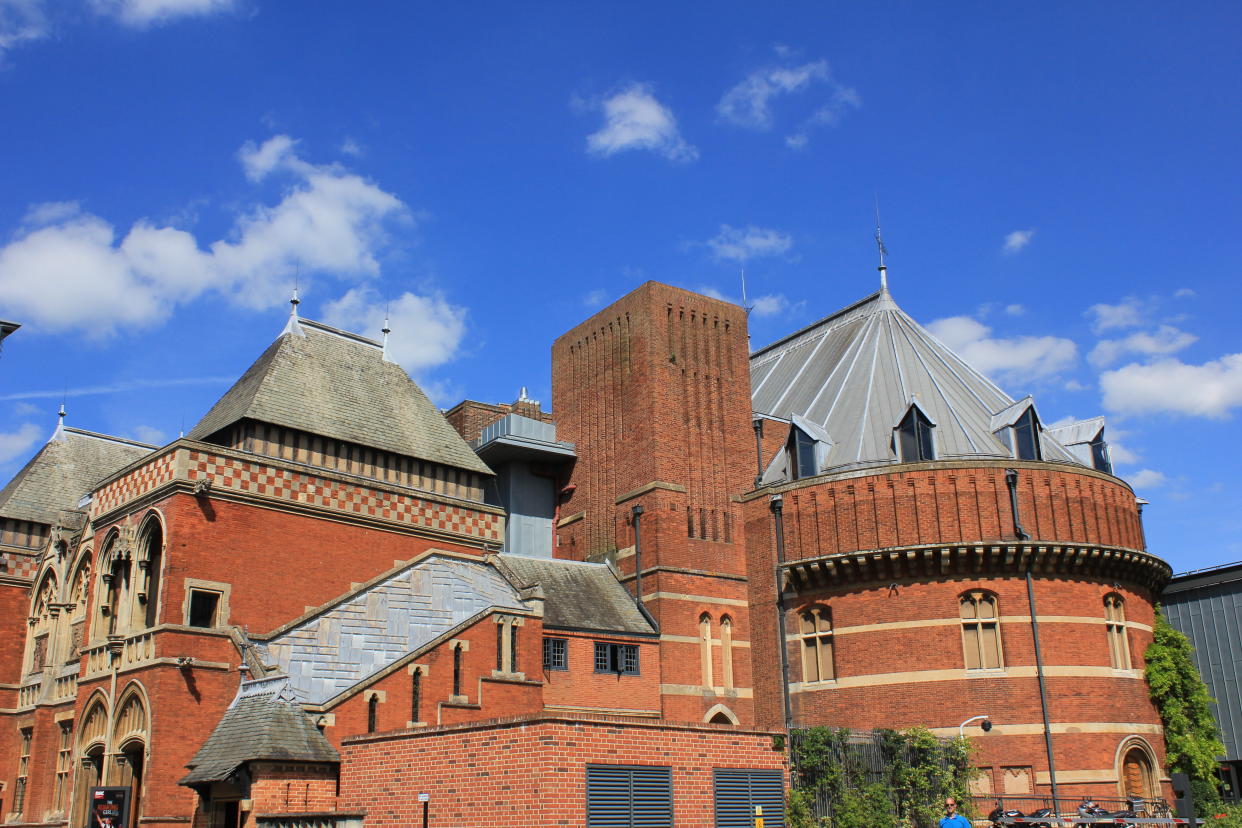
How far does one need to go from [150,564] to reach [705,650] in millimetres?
16675

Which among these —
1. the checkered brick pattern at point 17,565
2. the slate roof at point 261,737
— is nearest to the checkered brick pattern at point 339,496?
the slate roof at point 261,737

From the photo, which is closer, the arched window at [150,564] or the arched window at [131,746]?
the arched window at [131,746]

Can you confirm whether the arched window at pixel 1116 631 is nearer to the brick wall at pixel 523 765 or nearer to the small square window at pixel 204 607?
the brick wall at pixel 523 765

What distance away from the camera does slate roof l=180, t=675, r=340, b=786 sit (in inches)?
899

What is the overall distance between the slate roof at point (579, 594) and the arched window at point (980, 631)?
9256 mm

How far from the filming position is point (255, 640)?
27.0 m

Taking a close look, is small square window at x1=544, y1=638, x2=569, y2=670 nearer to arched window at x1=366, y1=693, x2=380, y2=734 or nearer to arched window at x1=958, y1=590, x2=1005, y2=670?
arched window at x1=366, y1=693, x2=380, y2=734

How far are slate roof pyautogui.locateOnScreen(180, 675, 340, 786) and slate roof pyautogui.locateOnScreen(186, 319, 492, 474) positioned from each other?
872cm

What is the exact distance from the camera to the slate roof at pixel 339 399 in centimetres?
3225

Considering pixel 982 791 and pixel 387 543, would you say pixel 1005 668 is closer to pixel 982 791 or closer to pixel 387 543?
pixel 982 791

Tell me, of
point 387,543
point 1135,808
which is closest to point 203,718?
point 387,543

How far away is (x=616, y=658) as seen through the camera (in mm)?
33281

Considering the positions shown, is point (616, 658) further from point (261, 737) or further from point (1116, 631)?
point (1116, 631)

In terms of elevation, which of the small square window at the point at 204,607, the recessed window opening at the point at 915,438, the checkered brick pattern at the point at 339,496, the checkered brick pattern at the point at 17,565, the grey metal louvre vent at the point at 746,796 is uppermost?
the recessed window opening at the point at 915,438
